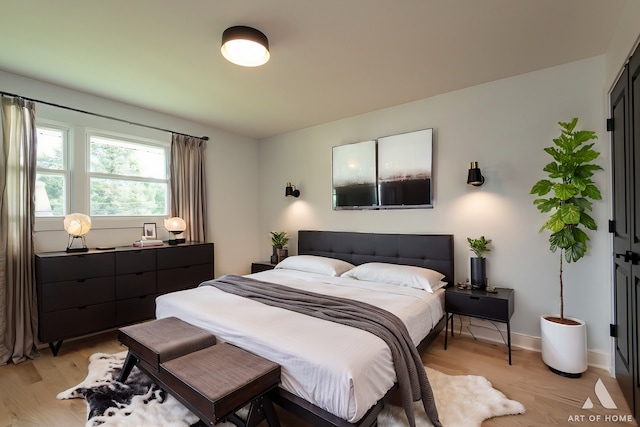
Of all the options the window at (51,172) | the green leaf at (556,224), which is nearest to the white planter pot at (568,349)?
the green leaf at (556,224)

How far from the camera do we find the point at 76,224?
3.01 m

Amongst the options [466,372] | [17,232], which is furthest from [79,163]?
[466,372]

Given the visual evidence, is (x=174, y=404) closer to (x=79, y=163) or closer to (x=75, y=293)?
(x=75, y=293)

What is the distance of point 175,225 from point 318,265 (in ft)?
6.43

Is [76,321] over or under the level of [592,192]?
under

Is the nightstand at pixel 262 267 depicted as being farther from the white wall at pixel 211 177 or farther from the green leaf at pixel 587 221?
the green leaf at pixel 587 221

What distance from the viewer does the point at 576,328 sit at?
92.2 inches

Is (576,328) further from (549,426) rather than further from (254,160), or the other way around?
(254,160)

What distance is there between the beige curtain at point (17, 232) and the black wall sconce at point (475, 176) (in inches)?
176

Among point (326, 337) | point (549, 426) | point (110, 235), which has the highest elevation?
point (110, 235)

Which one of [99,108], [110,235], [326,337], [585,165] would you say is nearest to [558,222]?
[585,165]

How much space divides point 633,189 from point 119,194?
16.2ft

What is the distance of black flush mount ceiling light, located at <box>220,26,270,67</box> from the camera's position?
211 centimetres

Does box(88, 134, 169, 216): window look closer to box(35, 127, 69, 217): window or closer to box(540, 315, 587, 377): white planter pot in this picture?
box(35, 127, 69, 217): window
